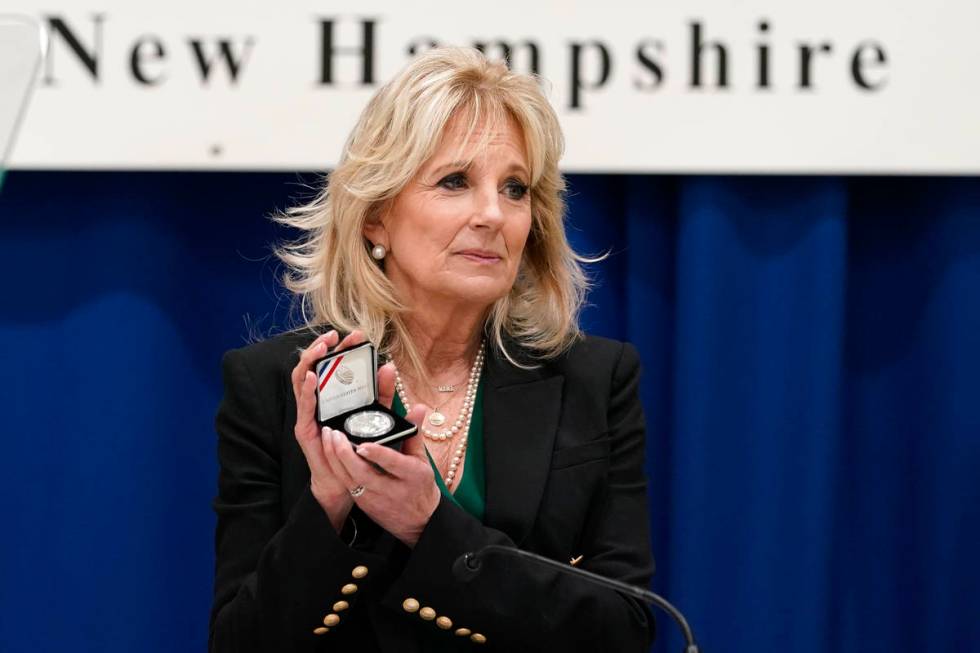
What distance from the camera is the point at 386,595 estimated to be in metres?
1.62

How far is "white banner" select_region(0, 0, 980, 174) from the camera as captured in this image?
2.40 meters

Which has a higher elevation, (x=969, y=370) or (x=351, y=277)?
(x=351, y=277)

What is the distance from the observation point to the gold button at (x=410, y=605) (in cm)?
161

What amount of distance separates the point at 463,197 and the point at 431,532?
1.65 feet

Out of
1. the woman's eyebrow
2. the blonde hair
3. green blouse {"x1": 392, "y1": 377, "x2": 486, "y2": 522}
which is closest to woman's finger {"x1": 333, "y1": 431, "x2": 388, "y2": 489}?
green blouse {"x1": 392, "y1": 377, "x2": 486, "y2": 522}

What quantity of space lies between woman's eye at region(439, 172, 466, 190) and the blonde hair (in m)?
0.04

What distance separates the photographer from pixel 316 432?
1.50 meters

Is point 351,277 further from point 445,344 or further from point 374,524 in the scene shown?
point 374,524

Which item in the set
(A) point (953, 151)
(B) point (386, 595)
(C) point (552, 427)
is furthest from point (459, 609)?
(A) point (953, 151)

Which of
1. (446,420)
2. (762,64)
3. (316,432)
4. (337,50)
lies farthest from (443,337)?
(762,64)

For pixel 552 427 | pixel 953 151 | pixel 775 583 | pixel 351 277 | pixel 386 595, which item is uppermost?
pixel 953 151

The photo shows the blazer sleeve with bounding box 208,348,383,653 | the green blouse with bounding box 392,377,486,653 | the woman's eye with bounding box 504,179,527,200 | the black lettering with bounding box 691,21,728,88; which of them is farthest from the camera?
the black lettering with bounding box 691,21,728,88

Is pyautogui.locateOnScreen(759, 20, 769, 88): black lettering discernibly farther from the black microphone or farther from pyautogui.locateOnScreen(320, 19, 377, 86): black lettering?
the black microphone

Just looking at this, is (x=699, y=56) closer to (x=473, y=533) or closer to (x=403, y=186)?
(x=403, y=186)
